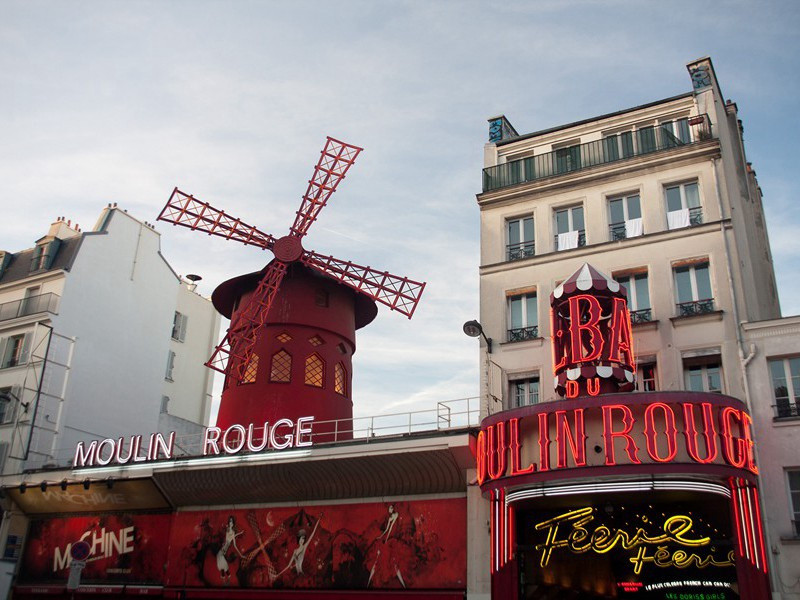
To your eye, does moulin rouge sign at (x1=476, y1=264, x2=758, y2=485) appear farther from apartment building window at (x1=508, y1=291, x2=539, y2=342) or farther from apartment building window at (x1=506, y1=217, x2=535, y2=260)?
apartment building window at (x1=506, y1=217, x2=535, y2=260)

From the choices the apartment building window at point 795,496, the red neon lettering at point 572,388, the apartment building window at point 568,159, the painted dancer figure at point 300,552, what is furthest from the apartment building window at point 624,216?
the painted dancer figure at point 300,552

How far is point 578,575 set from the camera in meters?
13.6

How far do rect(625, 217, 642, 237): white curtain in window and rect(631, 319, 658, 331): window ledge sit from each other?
5.12 feet

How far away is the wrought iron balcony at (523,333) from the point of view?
12430 mm

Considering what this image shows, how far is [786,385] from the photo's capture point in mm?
10453

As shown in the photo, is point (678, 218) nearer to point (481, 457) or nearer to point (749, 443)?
point (749, 443)

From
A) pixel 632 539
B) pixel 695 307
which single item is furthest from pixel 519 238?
pixel 632 539

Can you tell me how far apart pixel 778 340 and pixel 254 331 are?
377 inches

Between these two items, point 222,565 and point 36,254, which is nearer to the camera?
point 222,565

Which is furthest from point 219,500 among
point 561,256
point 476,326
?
point 561,256

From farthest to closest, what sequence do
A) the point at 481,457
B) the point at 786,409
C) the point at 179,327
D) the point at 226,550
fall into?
1. the point at 179,327
2. the point at 226,550
3. the point at 481,457
4. the point at 786,409

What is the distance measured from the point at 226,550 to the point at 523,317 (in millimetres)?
6693

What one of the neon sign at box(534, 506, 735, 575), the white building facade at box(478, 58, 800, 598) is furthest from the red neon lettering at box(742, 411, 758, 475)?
the neon sign at box(534, 506, 735, 575)

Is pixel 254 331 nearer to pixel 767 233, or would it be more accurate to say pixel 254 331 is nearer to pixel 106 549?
pixel 106 549
